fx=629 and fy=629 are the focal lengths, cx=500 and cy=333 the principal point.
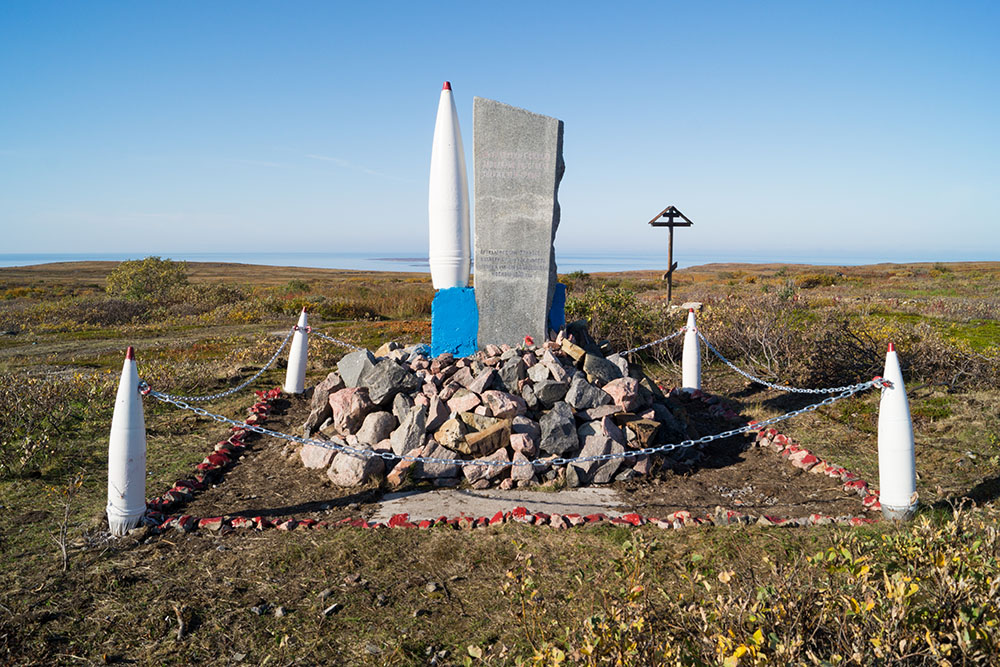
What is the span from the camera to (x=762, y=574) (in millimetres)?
4141

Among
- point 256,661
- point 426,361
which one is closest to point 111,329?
point 426,361

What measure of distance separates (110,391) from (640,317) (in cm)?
925

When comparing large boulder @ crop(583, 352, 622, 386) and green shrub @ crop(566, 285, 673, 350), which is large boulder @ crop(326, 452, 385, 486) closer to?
large boulder @ crop(583, 352, 622, 386)

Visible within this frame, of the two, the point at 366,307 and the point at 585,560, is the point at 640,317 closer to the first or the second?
the point at 585,560

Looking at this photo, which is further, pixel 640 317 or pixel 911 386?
pixel 640 317

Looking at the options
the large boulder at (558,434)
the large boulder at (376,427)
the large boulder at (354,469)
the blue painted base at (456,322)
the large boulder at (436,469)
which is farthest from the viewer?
the blue painted base at (456,322)

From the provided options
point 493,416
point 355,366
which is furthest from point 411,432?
point 355,366

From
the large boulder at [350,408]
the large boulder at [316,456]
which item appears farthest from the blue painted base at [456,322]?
the large boulder at [316,456]

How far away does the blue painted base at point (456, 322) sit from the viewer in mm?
7922

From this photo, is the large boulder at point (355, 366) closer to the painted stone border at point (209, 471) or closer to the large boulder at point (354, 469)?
the large boulder at point (354, 469)

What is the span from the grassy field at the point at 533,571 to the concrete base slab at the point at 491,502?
412mm

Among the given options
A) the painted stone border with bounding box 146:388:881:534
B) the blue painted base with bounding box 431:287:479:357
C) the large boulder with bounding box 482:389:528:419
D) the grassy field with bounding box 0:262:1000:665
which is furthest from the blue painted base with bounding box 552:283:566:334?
the painted stone border with bounding box 146:388:881:534

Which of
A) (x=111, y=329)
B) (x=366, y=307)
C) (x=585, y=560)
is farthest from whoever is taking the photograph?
(x=366, y=307)

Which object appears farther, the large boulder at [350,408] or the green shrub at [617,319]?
the green shrub at [617,319]
